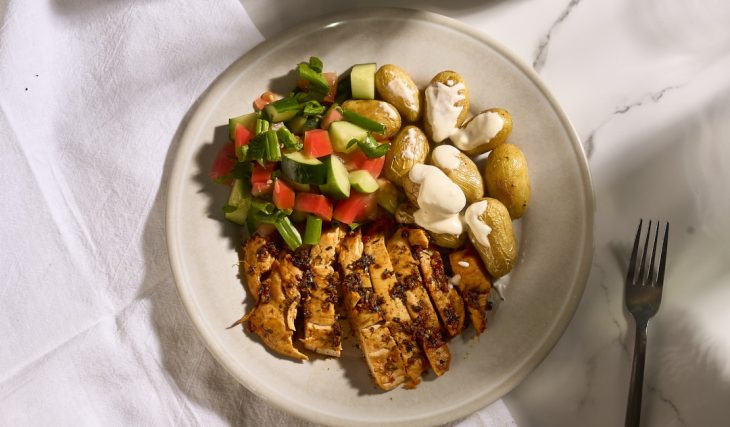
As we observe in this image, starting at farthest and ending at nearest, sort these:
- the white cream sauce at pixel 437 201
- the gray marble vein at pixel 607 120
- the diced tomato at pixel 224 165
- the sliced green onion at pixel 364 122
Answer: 1. the gray marble vein at pixel 607 120
2. the diced tomato at pixel 224 165
3. the sliced green onion at pixel 364 122
4. the white cream sauce at pixel 437 201

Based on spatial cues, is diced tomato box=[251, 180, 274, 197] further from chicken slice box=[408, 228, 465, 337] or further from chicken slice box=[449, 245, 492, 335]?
chicken slice box=[449, 245, 492, 335]

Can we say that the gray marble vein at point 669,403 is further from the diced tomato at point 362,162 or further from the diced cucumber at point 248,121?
the diced cucumber at point 248,121

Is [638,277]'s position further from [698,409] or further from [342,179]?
[342,179]

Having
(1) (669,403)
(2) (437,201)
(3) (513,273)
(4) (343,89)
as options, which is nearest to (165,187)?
(4) (343,89)

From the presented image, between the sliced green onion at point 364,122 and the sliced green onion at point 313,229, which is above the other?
the sliced green onion at point 364,122

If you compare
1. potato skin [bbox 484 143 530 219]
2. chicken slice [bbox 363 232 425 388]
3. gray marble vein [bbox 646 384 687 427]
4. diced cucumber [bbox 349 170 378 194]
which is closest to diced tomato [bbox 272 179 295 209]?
diced cucumber [bbox 349 170 378 194]

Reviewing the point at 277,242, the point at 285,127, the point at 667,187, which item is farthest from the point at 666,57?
the point at 277,242

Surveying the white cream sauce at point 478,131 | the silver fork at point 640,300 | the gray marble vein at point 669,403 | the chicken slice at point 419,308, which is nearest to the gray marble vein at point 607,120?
the silver fork at point 640,300
